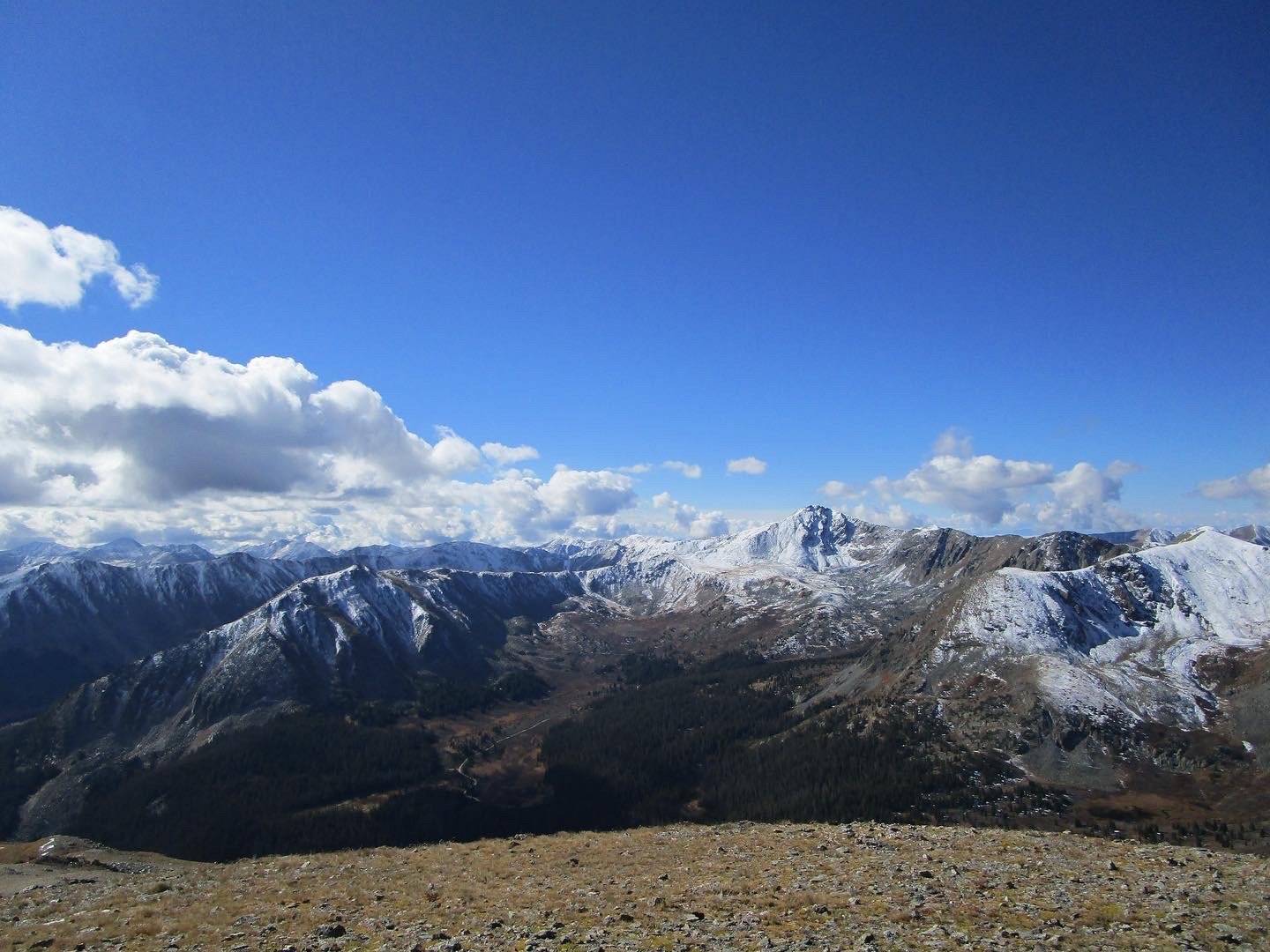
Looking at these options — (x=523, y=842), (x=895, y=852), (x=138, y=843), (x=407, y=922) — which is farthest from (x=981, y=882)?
(x=138, y=843)

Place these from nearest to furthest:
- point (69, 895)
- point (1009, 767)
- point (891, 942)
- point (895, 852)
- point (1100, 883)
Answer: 1. point (891, 942)
2. point (1100, 883)
3. point (69, 895)
4. point (895, 852)
5. point (1009, 767)

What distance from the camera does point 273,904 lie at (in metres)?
36.4

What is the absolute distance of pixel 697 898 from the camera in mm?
34219

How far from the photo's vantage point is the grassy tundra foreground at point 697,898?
27.4m

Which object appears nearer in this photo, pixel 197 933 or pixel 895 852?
pixel 197 933

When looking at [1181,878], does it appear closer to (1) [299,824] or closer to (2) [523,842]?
(2) [523,842]

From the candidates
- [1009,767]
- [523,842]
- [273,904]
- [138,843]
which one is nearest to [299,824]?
[138,843]

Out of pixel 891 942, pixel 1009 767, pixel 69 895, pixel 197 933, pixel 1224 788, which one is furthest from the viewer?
pixel 1009 767

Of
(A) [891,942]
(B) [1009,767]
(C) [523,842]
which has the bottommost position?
(B) [1009,767]

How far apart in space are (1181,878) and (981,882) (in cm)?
1232

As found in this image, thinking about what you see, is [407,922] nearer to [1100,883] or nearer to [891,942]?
[891,942]

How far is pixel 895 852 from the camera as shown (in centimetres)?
4391

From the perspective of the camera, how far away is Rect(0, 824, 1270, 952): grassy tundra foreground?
1078 inches

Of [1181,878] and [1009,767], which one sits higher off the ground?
[1181,878]
